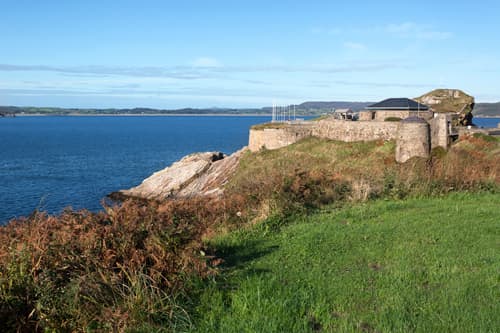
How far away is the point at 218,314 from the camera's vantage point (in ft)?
19.8

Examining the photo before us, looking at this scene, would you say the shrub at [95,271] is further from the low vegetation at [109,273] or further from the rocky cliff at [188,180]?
the rocky cliff at [188,180]

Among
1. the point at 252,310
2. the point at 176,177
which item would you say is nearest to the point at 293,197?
the point at 252,310

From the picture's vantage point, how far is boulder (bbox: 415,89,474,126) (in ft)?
136

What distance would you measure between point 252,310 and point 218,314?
1.43 feet

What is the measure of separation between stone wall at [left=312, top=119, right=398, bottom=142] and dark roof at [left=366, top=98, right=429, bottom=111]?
5.21 meters

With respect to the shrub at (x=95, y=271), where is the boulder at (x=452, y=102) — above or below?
above

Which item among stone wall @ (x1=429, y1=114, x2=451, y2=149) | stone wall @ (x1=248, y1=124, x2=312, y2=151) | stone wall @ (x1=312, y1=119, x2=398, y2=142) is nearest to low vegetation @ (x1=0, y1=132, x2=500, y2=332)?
stone wall @ (x1=429, y1=114, x2=451, y2=149)

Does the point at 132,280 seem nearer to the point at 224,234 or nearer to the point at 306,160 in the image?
the point at 224,234

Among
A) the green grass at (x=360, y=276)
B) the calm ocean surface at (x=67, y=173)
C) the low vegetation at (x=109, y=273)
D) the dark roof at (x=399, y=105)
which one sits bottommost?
the calm ocean surface at (x=67, y=173)

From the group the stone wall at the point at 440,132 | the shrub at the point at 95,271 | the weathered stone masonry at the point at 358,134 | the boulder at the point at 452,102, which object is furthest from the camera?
the boulder at the point at 452,102

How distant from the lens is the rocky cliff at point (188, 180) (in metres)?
38.4

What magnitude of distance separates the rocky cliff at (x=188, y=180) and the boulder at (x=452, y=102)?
19429 millimetres

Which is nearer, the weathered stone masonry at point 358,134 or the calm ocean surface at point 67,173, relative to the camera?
the weathered stone masonry at point 358,134

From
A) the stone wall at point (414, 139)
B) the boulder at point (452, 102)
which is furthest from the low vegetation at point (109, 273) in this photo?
the boulder at point (452, 102)
